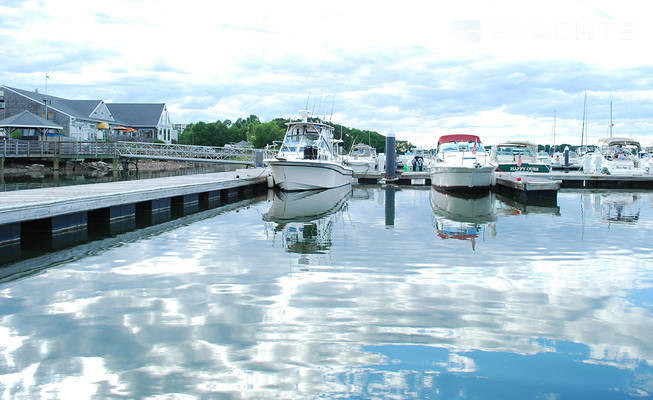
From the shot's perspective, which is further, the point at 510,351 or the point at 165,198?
the point at 165,198

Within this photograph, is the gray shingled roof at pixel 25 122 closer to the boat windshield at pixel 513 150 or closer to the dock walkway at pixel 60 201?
the dock walkway at pixel 60 201

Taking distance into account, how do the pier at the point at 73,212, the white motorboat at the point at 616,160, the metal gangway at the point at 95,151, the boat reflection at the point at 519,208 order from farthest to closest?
the metal gangway at the point at 95,151 → the white motorboat at the point at 616,160 → the boat reflection at the point at 519,208 → the pier at the point at 73,212

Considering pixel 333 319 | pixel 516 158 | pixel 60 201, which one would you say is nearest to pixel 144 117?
pixel 516 158

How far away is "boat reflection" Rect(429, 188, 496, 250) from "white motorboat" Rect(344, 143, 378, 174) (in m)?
13.7

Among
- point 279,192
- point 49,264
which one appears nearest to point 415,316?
point 49,264

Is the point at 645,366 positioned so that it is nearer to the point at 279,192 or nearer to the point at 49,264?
the point at 49,264

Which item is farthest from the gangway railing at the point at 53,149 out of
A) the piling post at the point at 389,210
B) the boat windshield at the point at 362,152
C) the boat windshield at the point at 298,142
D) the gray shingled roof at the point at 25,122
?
the piling post at the point at 389,210

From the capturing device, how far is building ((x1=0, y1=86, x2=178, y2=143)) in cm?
4831

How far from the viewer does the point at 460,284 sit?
7.25 m

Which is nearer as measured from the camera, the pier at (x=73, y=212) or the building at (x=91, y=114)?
the pier at (x=73, y=212)

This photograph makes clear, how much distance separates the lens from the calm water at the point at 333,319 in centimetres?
432

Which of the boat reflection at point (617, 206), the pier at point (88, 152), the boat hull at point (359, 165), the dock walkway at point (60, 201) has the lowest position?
the boat reflection at point (617, 206)

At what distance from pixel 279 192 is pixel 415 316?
58.5 feet

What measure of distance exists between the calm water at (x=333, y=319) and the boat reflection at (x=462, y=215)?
2.12 feet
